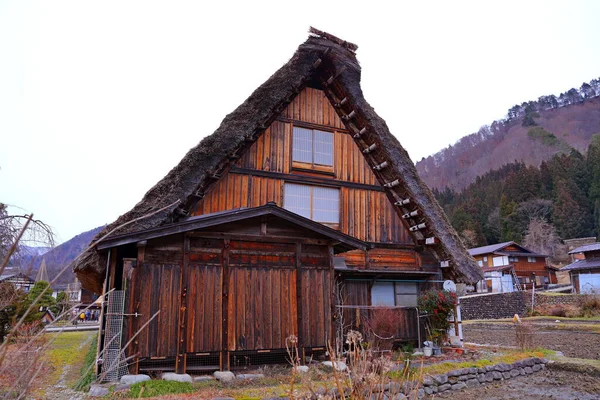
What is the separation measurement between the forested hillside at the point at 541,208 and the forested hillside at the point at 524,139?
102 feet

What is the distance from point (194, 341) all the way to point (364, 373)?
255 inches

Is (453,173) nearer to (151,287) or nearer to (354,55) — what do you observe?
(354,55)

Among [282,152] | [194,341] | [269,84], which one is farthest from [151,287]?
[269,84]

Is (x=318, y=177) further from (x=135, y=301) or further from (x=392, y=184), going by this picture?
(x=135, y=301)

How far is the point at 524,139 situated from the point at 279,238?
112 meters

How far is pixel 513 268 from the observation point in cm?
4434

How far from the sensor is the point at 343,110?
1470cm

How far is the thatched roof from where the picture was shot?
10820mm

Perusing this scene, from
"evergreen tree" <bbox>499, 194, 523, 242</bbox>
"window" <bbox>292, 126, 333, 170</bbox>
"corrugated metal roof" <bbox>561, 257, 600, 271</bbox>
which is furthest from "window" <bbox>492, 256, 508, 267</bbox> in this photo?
"window" <bbox>292, 126, 333, 170</bbox>

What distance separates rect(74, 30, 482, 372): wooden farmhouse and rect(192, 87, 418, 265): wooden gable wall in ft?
0.12

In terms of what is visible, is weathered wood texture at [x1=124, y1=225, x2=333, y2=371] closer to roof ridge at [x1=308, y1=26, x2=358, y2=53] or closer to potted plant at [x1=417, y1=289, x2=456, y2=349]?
potted plant at [x1=417, y1=289, x2=456, y2=349]

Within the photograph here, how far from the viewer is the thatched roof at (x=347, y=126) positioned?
10820mm

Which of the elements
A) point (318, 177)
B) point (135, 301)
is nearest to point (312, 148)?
point (318, 177)

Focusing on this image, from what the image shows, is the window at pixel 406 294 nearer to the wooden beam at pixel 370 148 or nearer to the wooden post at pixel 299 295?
the wooden beam at pixel 370 148
